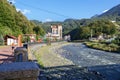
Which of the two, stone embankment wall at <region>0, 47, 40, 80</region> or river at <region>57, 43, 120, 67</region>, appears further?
river at <region>57, 43, 120, 67</region>

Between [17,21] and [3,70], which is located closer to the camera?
[3,70]

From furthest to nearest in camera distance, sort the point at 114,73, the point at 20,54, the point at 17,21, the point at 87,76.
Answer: the point at 17,21, the point at 114,73, the point at 87,76, the point at 20,54

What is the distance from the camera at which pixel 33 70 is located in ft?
10.6

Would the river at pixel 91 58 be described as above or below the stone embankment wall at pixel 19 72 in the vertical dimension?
below

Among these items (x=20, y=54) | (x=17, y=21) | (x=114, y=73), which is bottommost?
(x=114, y=73)

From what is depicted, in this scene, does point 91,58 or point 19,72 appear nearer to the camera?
point 19,72

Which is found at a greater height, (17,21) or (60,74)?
(17,21)

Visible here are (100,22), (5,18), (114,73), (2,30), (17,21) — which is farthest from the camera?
(100,22)

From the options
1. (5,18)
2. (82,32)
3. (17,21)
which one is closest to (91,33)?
(82,32)

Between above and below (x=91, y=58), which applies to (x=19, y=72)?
above

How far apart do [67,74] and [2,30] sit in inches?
1613

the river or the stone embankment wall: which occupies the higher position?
the stone embankment wall

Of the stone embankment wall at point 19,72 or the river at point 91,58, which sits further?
the river at point 91,58

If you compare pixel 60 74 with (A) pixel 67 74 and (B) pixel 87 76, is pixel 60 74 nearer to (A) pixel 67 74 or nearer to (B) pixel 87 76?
(A) pixel 67 74
